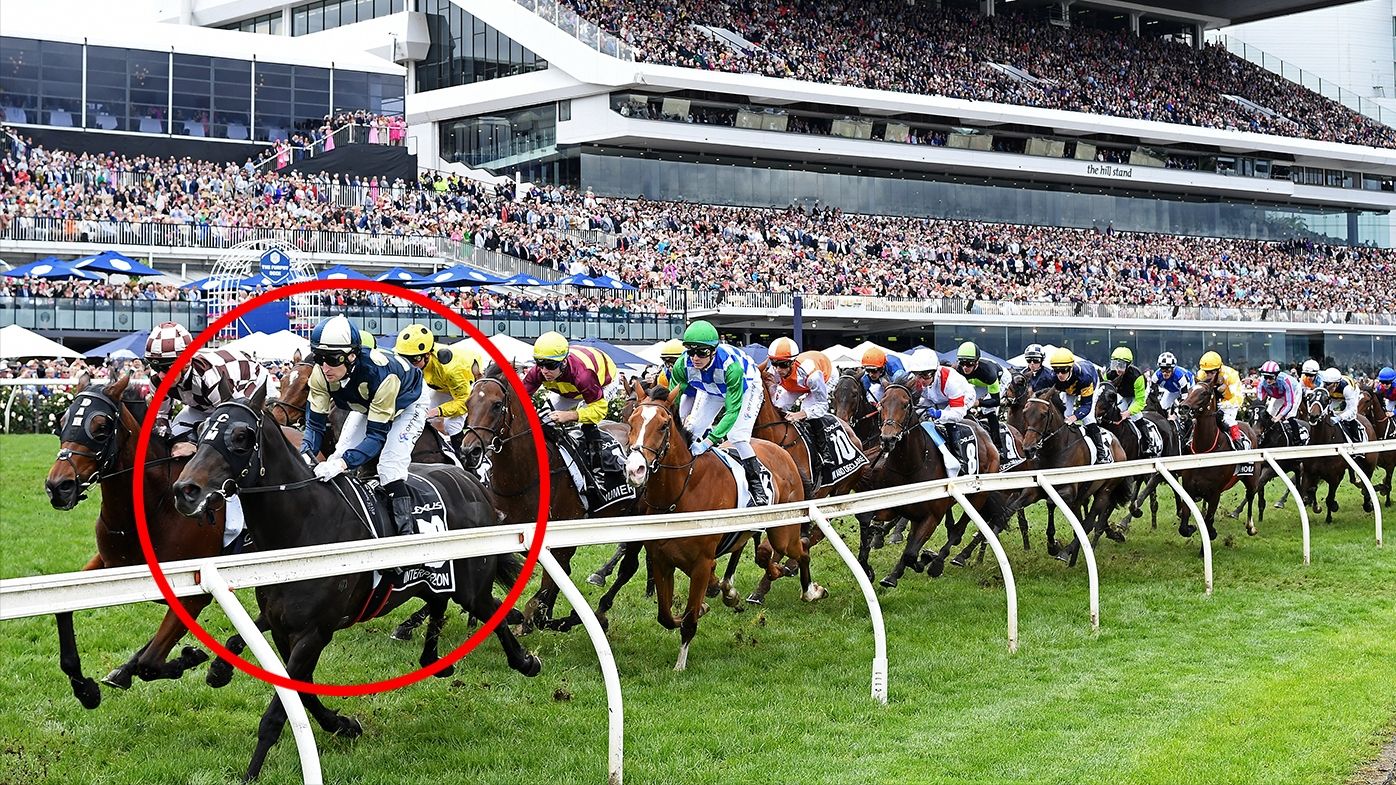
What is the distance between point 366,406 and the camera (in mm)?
6844

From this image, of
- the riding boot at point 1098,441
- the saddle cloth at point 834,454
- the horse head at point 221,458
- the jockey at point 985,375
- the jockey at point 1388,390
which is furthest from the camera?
the jockey at point 1388,390

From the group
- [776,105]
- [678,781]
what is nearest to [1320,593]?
[678,781]

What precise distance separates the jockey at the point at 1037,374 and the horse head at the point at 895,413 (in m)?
2.44

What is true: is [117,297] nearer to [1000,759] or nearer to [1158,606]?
[1158,606]

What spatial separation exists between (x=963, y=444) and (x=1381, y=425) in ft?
30.8

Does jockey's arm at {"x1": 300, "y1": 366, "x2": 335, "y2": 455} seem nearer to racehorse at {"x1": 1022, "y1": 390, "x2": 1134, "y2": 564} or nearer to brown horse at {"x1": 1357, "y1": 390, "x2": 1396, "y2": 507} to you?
racehorse at {"x1": 1022, "y1": 390, "x2": 1134, "y2": 564}

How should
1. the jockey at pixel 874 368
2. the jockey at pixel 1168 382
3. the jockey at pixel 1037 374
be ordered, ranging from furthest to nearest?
the jockey at pixel 1168 382 < the jockey at pixel 1037 374 < the jockey at pixel 874 368

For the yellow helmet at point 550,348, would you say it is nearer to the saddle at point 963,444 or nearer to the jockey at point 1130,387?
the saddle at point 963,444

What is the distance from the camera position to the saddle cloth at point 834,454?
11062 mm

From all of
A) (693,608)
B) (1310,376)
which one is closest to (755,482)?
(693,608)

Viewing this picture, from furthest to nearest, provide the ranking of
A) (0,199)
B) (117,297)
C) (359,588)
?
(0,199) < (117,297) < (359,588)

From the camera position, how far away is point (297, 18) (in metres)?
52.6

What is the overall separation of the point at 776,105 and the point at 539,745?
131 ft

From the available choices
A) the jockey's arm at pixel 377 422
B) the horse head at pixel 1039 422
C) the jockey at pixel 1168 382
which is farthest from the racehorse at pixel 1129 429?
the jockey's arm at pixel 377 422
